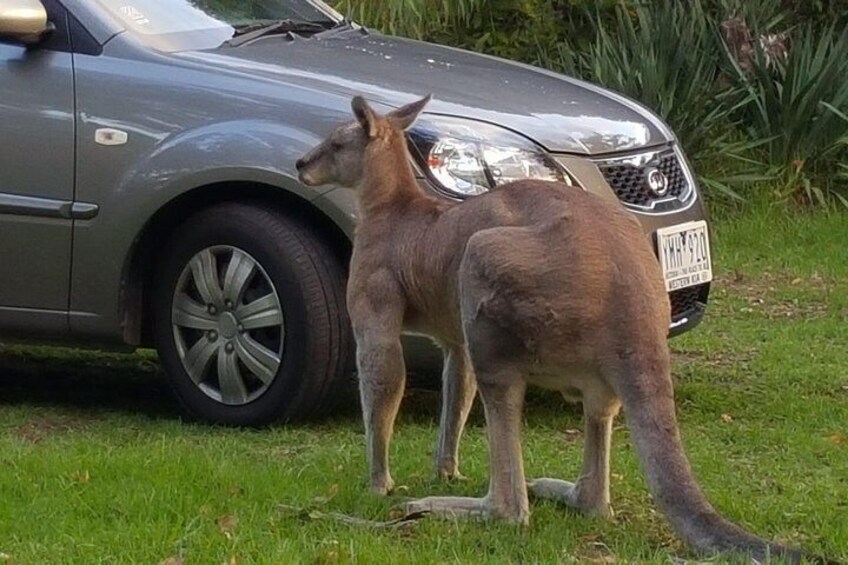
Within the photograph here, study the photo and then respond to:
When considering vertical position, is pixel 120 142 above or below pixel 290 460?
above

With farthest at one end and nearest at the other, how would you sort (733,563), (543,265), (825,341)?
1. (825,341)
2. (543,265)
3. (733,563)

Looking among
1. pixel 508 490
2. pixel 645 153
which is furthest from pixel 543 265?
pixel 645 153

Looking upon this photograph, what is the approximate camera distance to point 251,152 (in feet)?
19.2

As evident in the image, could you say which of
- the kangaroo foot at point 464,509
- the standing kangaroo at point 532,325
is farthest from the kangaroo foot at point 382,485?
the kangaroo foot at point 464,509

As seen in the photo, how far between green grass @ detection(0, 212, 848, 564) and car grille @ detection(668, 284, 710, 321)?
1.36 ft

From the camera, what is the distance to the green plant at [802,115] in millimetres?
11234

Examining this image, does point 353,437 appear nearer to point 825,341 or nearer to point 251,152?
point 251,152

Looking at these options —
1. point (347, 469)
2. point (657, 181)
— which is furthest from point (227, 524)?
point (657, 181)

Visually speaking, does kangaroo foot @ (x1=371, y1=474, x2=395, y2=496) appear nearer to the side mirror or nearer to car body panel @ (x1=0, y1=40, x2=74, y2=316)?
car body panel @ (x1=0, y1=40, x2=74, y2=316)

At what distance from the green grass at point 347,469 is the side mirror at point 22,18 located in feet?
4.75

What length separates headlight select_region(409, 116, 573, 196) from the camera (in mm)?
5793

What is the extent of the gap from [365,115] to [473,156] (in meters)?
0.78

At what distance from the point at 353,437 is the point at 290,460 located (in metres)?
0.47

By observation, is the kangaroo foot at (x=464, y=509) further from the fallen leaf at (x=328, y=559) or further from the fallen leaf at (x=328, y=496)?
the fallen leaf at (x=328, y=559)
